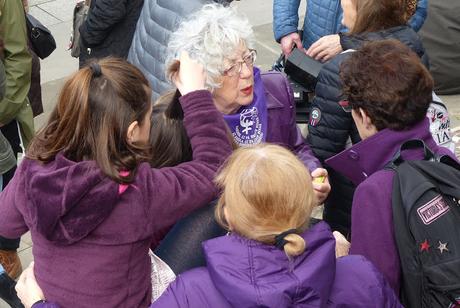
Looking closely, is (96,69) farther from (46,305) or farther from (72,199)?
(46,305)

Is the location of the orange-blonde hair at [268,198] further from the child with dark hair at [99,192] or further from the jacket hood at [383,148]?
the jacket hood at [383,148]

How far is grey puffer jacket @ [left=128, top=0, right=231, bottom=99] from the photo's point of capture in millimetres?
3342

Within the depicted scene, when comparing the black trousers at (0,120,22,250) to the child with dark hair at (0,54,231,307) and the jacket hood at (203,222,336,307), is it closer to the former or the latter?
the child with dark hair at (0,54,231,307)

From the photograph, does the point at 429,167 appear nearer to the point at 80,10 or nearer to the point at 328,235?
the point at 328,235

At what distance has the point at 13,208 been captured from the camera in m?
2.06

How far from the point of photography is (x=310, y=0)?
4.01 m

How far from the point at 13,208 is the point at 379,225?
1150mm

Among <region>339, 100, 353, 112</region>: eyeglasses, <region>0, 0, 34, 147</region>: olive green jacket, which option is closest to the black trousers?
<region>0, 0, 34, 147</region>: olive green jacket

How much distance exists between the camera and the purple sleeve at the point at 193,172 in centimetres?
194

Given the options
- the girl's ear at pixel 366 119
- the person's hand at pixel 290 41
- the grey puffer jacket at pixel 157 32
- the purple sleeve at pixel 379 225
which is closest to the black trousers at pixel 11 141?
the grey puffer jacket at pixel 157 32

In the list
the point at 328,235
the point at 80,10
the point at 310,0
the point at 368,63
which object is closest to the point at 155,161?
the point at 328,235

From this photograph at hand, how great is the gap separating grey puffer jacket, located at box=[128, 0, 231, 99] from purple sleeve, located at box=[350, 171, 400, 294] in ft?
4.90

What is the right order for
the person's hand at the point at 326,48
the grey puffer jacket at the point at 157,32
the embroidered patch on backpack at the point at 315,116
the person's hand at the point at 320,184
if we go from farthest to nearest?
1. the person's hand at the point at 326,48
2. the grey puffer jacket at the point at 157,32
3. the embroidered patch on backpack at the point at 315,116
4. the person's hand at the point at 320,184

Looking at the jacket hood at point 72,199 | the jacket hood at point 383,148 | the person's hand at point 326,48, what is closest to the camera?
the jacket hood at point 72,199
